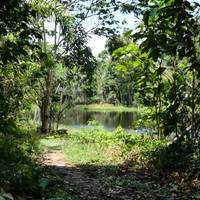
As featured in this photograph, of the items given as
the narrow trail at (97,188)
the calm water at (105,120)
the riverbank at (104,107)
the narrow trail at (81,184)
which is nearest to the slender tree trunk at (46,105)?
the calm water at (105,120)

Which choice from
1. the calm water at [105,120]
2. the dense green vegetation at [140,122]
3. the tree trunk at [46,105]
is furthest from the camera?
the calm water at [105,120]

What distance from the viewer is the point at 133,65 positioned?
9.86 metres

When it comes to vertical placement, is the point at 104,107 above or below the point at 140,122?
below

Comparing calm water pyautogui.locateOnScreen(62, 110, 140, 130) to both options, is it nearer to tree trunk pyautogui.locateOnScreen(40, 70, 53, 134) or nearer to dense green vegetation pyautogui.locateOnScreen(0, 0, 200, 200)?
tree trunk pyautogui.locateOnScreen(40, 70, 53, 134)

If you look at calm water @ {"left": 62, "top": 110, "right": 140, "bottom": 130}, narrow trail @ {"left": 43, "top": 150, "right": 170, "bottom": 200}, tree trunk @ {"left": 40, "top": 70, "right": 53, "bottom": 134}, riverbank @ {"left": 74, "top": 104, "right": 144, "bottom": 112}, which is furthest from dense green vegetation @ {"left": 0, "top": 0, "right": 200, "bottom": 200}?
riverbank @ {"left": 74, "top": 104, "right": 144, "bottom": 112}

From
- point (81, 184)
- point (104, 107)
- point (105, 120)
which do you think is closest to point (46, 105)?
point (81, 184)

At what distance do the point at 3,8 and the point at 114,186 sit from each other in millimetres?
3765

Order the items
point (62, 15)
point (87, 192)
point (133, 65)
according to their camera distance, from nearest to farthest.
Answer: point (87, 192) → point (133, 65) → point (62, 15)

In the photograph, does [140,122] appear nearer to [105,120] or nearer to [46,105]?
[46,105]

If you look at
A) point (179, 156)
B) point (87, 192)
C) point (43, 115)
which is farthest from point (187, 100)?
point (43, 115)

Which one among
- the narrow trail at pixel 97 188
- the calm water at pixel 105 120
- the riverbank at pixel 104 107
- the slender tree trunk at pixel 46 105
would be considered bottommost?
the calm water at pixel 105 120

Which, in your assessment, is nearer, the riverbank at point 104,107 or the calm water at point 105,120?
the calm water at point 105,120

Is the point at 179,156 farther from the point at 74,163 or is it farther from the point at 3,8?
the point at 3,8

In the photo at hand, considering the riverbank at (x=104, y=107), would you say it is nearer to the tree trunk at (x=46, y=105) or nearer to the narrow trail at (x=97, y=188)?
the tree trunk at (x=46, y=105)
